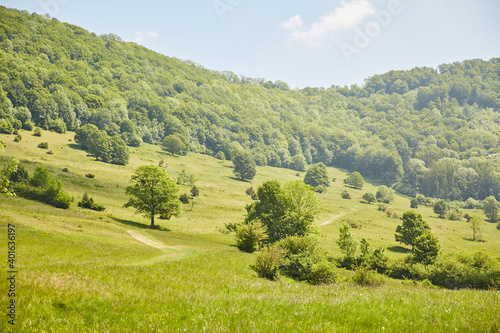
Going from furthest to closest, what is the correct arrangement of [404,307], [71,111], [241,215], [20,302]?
[71,111], [241,215], [404,307], [20,302]

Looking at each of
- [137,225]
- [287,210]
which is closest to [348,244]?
[287,210]

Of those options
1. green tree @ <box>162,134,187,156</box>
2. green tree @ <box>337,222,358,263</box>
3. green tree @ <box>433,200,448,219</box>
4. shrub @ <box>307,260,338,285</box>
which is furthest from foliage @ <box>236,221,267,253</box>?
green tree @ <box>162,134,187,156</box>

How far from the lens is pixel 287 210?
58656 millimetres

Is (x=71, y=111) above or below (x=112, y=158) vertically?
above

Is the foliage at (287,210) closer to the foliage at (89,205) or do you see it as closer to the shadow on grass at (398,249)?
the shadow on grass at (398,249)

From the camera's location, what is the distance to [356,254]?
165ft

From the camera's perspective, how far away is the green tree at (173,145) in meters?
190

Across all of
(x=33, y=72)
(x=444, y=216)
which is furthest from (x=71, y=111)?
(x=444, y=216)

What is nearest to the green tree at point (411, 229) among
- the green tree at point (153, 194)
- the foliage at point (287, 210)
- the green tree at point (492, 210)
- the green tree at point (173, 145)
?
the foliage at point (287, 210)

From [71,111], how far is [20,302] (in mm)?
195928

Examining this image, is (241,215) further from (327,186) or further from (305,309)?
(327,186)

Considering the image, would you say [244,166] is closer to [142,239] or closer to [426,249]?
[142,239]

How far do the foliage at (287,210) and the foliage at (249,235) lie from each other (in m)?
12.1

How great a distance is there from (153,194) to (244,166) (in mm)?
112969
